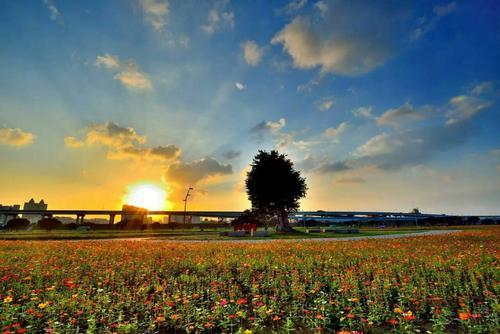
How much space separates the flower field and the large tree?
33.7 meters

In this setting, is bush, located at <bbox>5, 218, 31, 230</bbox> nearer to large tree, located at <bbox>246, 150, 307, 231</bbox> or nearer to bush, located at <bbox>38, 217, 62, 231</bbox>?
bush, located at <bbox>38, 217, 62, 231</bbox>

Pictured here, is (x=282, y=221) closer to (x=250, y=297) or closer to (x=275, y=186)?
(x=275, y=186)

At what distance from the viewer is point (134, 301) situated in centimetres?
576

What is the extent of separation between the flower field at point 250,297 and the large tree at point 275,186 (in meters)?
33.7

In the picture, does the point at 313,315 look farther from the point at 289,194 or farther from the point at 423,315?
the point at 289,194

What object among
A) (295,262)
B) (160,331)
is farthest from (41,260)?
(295,262)

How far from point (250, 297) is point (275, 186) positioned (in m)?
38.3

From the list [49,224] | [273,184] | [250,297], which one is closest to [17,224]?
[49,224]

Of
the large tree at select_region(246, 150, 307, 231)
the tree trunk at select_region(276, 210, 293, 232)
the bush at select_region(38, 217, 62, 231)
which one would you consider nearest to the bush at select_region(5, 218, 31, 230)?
the bush at select_region(38, 217, 62, 231)

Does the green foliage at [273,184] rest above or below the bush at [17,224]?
above

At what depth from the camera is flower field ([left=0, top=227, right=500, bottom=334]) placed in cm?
459

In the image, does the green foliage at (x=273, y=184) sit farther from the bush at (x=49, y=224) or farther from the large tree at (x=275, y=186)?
the bush at (x=49, y=224)

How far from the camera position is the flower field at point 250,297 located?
4.59m

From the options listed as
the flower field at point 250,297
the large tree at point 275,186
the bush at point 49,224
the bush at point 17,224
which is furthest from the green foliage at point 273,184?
the bush at point 17,224
